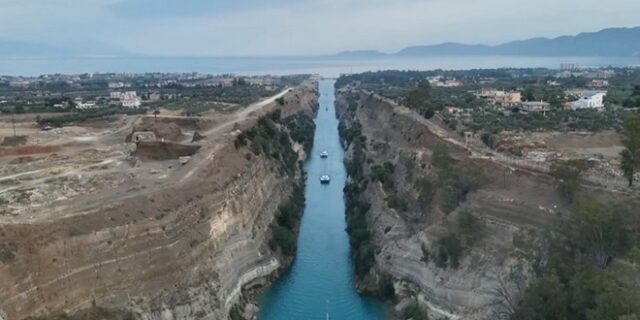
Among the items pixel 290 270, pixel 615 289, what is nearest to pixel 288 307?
pixel 290 270

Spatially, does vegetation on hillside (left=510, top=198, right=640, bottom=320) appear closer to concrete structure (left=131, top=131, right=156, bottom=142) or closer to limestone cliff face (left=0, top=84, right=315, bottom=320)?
limestone cliff face (left=0, top=84, right=315, bottom=320)

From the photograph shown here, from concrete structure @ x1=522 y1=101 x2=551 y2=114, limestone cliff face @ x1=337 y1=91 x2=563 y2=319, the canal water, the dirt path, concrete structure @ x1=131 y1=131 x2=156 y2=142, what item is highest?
concrete structure @ x1=522 y1=101 x2=551 y2=114

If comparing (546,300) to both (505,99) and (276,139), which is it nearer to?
(276,139)

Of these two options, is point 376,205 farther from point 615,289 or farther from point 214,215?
point 615,289

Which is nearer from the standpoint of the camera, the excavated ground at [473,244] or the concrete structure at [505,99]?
the excavated ground at [473,244]

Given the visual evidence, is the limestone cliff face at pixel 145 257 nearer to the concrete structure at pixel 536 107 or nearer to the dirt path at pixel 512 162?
the dirt path at pixel 512 162

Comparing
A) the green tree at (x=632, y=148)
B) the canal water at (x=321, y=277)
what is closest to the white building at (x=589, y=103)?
the canal water at (x=321, y=277)

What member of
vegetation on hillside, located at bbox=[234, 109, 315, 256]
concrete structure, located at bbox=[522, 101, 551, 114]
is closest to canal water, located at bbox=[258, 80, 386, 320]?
vegetation on hillside, located at bbox=[234, 109, 315, 256]
